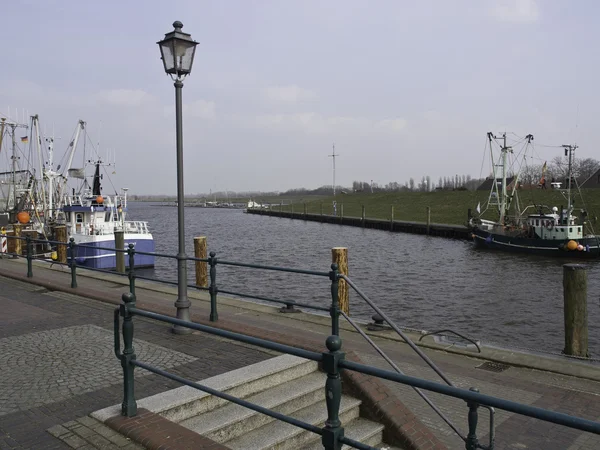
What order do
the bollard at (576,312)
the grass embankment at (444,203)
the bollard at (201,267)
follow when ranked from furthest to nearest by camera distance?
1. the grass embankment at (444,203)
2. the bollard at (201,267)
3. the bollard at (576,312)

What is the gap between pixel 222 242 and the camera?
155ft

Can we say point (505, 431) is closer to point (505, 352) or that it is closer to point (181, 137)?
point (505, 352)

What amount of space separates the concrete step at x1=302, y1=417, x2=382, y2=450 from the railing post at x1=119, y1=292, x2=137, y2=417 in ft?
5.95

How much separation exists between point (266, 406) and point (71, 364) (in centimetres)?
277

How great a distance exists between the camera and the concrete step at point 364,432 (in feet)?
17.5

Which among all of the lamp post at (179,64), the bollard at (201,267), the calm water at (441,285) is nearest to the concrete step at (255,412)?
the lamp post at (179,64)

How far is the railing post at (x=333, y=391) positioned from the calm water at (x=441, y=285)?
37.8ft

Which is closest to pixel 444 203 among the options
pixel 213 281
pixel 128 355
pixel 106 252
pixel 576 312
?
pixel 106 252

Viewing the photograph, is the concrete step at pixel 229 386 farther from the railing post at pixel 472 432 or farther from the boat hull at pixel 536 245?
the boat hull at pixel 536 245

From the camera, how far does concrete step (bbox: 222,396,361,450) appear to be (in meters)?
4.90

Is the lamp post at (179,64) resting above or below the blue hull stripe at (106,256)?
above

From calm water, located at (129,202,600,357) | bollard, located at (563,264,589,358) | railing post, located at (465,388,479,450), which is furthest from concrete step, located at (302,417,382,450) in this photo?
calm water, located at (129,202,600,357)

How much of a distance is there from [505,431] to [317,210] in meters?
94.9

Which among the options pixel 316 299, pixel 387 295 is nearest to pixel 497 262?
pixel 387 295
